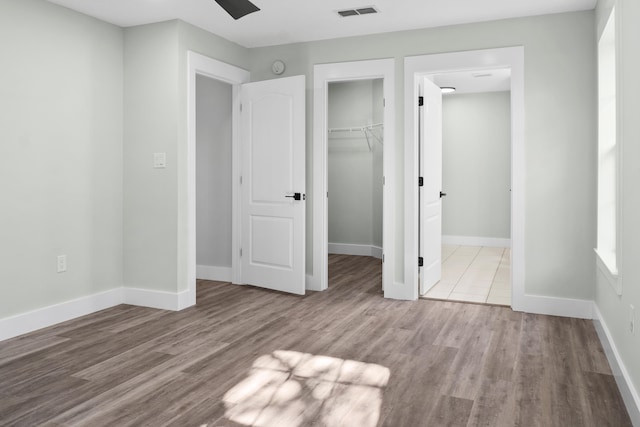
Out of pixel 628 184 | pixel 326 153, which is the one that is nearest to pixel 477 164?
pixel 326 153

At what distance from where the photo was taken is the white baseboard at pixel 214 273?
5.38 meters

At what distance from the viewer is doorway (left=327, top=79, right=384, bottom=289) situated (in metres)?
7.17

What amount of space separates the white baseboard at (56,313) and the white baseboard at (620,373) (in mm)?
3749

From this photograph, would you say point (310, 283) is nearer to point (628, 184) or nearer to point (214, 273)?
point (214, 273)

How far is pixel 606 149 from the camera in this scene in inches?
142

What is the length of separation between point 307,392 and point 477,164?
21.1 feet

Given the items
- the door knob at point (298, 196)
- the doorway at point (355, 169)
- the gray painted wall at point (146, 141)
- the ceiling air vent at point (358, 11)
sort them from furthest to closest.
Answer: the doorway at point (355, 169) < the door knob at point (298, 196) < the ceiling air vent at point (358, 11) < the gray painted wall at point (146, 141)

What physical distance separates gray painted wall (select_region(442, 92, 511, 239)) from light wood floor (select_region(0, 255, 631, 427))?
4104 millimetres

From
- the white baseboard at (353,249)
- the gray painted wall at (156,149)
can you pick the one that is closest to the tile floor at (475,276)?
the white baseboard at (353,249)

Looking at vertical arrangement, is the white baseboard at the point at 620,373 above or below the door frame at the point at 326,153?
below

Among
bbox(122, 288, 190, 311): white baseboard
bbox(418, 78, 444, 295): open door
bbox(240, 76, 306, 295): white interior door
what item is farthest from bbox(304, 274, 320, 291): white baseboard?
bbox(122, 288, 190, 311): white baseboard

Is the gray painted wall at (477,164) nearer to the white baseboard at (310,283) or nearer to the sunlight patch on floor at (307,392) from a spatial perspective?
the white baseboard at (310,283)

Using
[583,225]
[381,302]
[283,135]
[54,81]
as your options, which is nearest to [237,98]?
[283,135]

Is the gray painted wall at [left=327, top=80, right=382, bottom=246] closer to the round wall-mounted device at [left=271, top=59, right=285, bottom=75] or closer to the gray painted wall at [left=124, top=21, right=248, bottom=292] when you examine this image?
the round wall-mounted device at [left=271, top=59, right=285, bottom=75]
